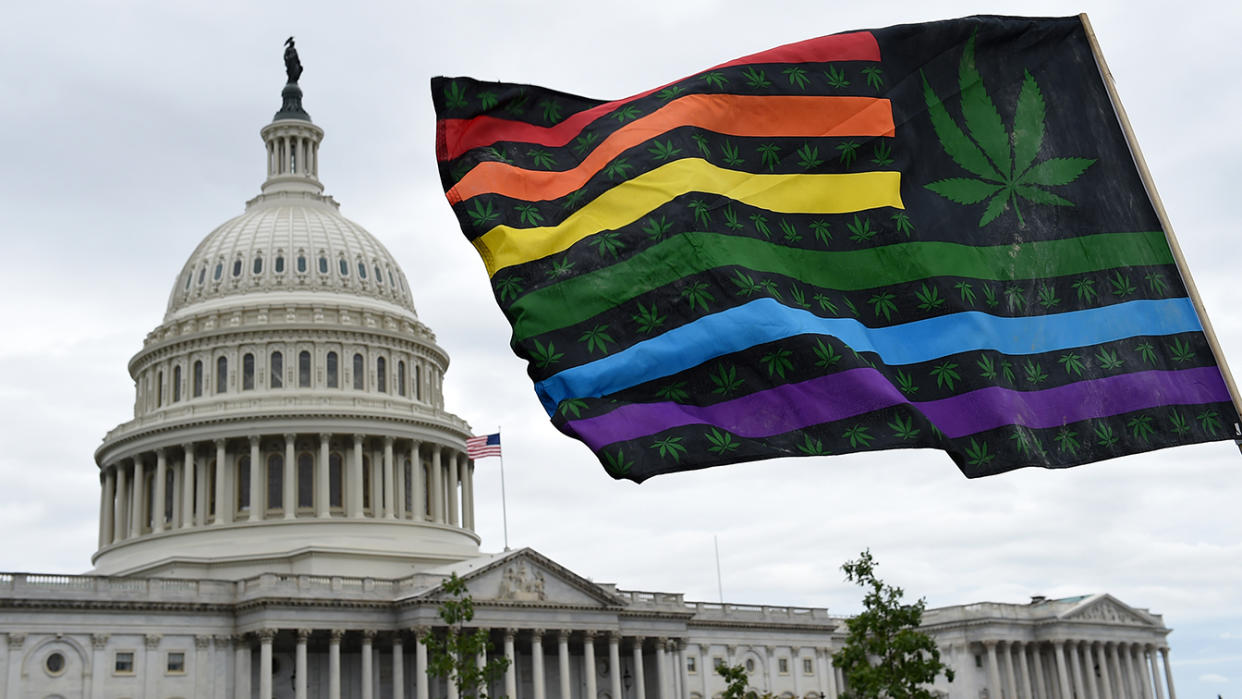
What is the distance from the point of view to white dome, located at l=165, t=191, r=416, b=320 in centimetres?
10638

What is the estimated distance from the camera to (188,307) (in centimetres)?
10681

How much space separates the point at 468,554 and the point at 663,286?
92.3 metres

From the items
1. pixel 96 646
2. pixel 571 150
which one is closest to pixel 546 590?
pixel 96 646

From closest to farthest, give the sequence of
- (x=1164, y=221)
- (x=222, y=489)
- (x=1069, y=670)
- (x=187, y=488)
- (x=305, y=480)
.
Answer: (x=1164, y=221) < (x=222, y=489) < (x=187, y=488) < (x=305, y=480) < (x=1069, y=670)

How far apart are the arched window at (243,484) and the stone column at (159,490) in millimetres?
5267

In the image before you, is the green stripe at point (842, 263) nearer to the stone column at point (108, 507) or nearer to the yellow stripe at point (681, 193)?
the yellow stripe at point (681, 193)

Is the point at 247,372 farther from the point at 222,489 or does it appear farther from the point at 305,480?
the point at 222,489

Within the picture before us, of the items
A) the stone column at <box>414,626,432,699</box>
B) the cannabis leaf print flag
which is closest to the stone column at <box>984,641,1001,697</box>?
the stone column at <box>414,626,432,699</box>

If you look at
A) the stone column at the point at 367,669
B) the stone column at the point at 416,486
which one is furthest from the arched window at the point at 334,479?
the stone column at the point at 367,669

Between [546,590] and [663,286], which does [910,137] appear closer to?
[663,286]

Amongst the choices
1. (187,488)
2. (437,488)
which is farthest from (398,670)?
(187,488)

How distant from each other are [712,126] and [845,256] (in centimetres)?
194

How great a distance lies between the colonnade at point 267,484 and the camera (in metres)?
97.2

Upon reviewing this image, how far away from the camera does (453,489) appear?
107 m
